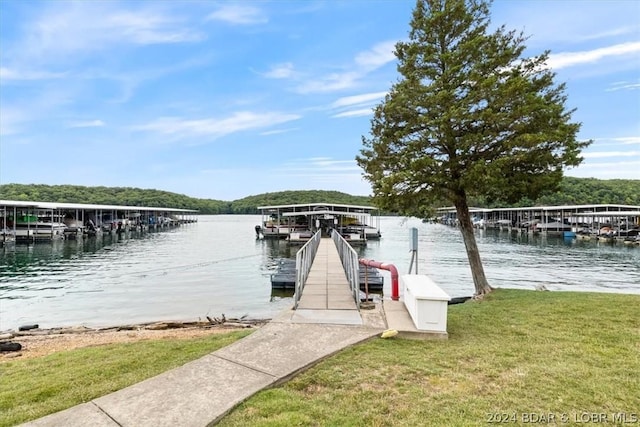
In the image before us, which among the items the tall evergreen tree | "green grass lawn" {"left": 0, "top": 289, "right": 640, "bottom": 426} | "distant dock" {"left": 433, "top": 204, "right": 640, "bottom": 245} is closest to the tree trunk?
the tall evergreen tree

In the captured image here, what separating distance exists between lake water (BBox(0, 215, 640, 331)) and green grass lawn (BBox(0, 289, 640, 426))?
580 centimetres

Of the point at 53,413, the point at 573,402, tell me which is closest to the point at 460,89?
the point at 573,402

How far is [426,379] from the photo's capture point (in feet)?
12.4

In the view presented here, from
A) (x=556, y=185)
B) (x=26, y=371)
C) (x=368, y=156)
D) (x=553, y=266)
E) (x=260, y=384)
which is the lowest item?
(x=553, y=266)

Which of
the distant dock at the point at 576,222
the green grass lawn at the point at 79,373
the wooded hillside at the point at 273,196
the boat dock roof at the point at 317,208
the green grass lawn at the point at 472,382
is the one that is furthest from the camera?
the wooded hillside at the point at 273,196

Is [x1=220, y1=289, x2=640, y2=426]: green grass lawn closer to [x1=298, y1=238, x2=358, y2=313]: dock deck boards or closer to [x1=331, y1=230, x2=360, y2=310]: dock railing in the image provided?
[x1=331, y1=230, x2=360, y2=310]: dock railing

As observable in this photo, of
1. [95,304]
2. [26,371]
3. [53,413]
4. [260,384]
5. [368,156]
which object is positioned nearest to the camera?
[53,413]

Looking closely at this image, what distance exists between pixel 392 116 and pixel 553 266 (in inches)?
734

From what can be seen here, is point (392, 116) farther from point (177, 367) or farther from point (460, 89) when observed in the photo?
point (177, 367)

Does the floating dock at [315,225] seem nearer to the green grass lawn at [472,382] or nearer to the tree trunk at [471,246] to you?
the tree trunk at [471,246]

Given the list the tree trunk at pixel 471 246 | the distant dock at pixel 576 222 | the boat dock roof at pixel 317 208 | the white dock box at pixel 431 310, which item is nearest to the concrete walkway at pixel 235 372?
the white dock box at pixel 431 310

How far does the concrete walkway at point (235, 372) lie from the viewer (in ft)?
10.1

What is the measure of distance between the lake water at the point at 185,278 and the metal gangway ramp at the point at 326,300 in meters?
1.92

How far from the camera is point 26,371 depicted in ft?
15.4
